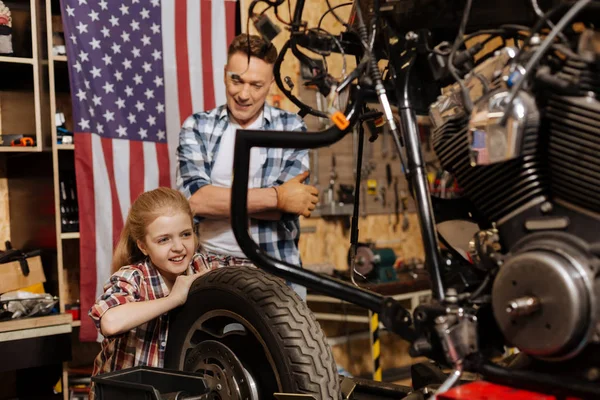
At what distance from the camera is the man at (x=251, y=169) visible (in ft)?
8.14

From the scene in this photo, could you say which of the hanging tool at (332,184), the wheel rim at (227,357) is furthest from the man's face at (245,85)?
the hanging tool at (332,184)

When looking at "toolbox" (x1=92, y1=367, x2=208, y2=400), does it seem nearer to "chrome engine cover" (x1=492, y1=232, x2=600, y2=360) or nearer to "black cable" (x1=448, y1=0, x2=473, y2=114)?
"chrome engine cover" (x1=492, y1=232, x2=600, y2=360)

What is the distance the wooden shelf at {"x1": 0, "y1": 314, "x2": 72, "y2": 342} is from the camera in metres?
3.08

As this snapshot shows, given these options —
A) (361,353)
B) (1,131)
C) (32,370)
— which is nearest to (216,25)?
(1,131)

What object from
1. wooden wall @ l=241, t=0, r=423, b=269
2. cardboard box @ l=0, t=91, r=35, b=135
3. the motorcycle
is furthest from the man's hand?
wooden wall @ l=241, t=0, r=423, b=269

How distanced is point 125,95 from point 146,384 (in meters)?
2.35

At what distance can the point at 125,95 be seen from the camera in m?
3.66

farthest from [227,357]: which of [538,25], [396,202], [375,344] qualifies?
[396,202]

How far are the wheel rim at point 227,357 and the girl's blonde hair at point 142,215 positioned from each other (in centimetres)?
47

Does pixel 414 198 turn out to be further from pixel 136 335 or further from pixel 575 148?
pixel 136 335

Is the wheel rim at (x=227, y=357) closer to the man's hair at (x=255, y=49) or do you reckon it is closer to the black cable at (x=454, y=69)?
the black cable at (x=454, y=69)

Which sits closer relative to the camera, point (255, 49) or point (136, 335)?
point (136, 335)

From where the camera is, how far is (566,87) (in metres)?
1.18

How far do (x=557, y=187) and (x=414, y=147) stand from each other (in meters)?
0.28
